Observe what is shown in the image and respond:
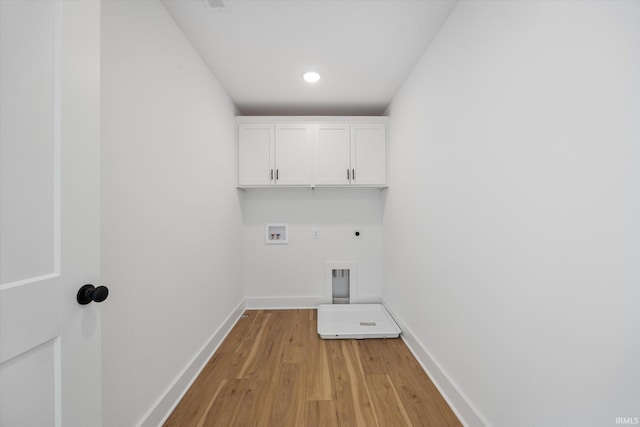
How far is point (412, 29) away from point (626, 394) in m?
2.01

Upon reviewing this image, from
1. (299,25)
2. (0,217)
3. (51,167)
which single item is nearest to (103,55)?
(51,167)

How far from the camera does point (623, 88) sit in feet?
2.34

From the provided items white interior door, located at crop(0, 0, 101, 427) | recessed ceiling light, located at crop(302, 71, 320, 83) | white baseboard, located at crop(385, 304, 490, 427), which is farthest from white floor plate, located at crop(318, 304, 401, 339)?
recessed ceiling light, located at crop(302, 71, 320, 83)

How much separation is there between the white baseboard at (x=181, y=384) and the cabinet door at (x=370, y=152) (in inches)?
82.3

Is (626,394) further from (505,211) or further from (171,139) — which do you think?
(171,139)

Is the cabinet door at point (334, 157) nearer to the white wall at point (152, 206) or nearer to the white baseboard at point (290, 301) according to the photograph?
the white wall at point (152, 206)

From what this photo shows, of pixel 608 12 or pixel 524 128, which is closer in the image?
pixel 608 12

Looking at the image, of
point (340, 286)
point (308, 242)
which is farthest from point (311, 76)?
point (340, 286)

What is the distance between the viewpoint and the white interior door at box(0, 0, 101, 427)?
596 millimetres

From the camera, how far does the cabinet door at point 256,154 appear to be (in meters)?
2.89

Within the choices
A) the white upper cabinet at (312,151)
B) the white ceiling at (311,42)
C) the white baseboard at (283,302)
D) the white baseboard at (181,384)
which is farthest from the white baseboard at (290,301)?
the white ceiling at (311,42)

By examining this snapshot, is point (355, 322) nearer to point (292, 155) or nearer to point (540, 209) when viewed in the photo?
point (292, 155)

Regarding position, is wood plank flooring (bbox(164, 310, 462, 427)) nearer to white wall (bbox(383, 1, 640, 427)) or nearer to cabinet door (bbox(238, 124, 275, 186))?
white wall (bbox(383, 1, 640, 427))

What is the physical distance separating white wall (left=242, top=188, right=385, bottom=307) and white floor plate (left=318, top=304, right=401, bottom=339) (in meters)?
0.20
